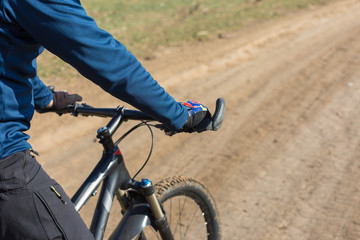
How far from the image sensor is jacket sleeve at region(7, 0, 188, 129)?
57.2 inches

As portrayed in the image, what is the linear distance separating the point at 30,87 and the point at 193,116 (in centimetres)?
73

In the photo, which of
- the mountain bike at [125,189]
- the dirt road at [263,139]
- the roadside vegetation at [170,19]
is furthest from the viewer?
the roadside vegetation at [170,19]

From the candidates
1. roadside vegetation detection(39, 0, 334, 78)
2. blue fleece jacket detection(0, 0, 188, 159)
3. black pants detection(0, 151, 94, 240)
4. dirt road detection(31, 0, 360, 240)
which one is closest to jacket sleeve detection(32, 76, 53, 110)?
blue fleece jacket detection(0, 0, 188, 159)

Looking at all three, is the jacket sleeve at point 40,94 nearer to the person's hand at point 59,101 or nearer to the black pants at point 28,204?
the person's hand at point 59,101

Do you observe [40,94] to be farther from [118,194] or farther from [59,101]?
[118,194]

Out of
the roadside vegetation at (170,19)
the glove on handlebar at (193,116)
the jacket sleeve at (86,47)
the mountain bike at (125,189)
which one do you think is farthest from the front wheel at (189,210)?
the roadside vegetation at (170,19)

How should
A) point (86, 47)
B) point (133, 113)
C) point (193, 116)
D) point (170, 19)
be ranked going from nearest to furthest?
1. point (86, 47)
2. point (193, 116)
3. point (133, 113)
4. point (170, 19)

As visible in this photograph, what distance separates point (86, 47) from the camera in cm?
153

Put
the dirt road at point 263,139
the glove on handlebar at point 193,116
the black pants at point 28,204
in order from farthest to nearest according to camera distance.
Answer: the dirt road at point 263,139, the glove on handlebar at point 193,116, the black pants at point 28,204

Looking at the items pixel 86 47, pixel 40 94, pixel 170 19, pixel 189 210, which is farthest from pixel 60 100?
pixel 170 19

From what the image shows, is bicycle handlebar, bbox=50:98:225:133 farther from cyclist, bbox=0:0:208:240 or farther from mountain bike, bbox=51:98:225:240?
cyclist, bbox=0:0:208:240

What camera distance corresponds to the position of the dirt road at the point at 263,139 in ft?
12.4

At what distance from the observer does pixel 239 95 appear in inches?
249

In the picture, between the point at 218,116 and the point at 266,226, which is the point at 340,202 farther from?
the point at 218,116
